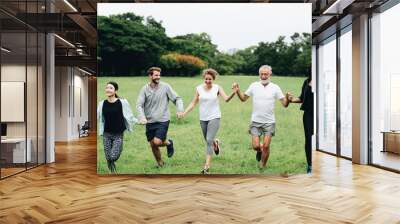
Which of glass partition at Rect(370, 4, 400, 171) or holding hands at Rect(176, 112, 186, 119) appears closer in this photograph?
holding hands at Rect(176, 112, 186, 119)

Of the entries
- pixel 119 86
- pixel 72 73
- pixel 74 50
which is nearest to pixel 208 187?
pixel 119 86

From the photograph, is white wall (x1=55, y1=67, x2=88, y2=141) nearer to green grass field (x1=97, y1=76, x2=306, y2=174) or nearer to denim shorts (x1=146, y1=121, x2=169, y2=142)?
green grass field (x1=97, y1=76, x2=306, y2=174)

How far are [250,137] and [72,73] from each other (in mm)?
11210

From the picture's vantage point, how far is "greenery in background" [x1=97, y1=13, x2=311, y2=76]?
6.88 m

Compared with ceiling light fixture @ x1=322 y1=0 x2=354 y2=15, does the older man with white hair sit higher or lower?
lower

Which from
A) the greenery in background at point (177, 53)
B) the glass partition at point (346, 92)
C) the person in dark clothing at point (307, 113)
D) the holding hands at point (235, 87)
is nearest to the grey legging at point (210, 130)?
the holding hands at point (235, 87)

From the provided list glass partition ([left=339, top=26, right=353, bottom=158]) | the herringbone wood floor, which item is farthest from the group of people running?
glass partition ([left=339, top=26, right=353, bottom=158])

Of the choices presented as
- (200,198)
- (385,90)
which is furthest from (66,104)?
(200,198)

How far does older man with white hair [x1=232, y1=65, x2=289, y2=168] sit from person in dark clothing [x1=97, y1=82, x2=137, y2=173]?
1815 mm

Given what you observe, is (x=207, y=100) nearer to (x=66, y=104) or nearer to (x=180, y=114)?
(x=180, y=114)

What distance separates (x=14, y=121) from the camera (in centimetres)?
696

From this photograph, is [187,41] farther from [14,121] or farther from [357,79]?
[357,79]

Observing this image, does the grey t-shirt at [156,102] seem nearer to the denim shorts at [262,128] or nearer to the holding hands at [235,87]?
the holding hands at [235,87]

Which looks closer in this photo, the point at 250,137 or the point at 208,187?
the point at 208,187
